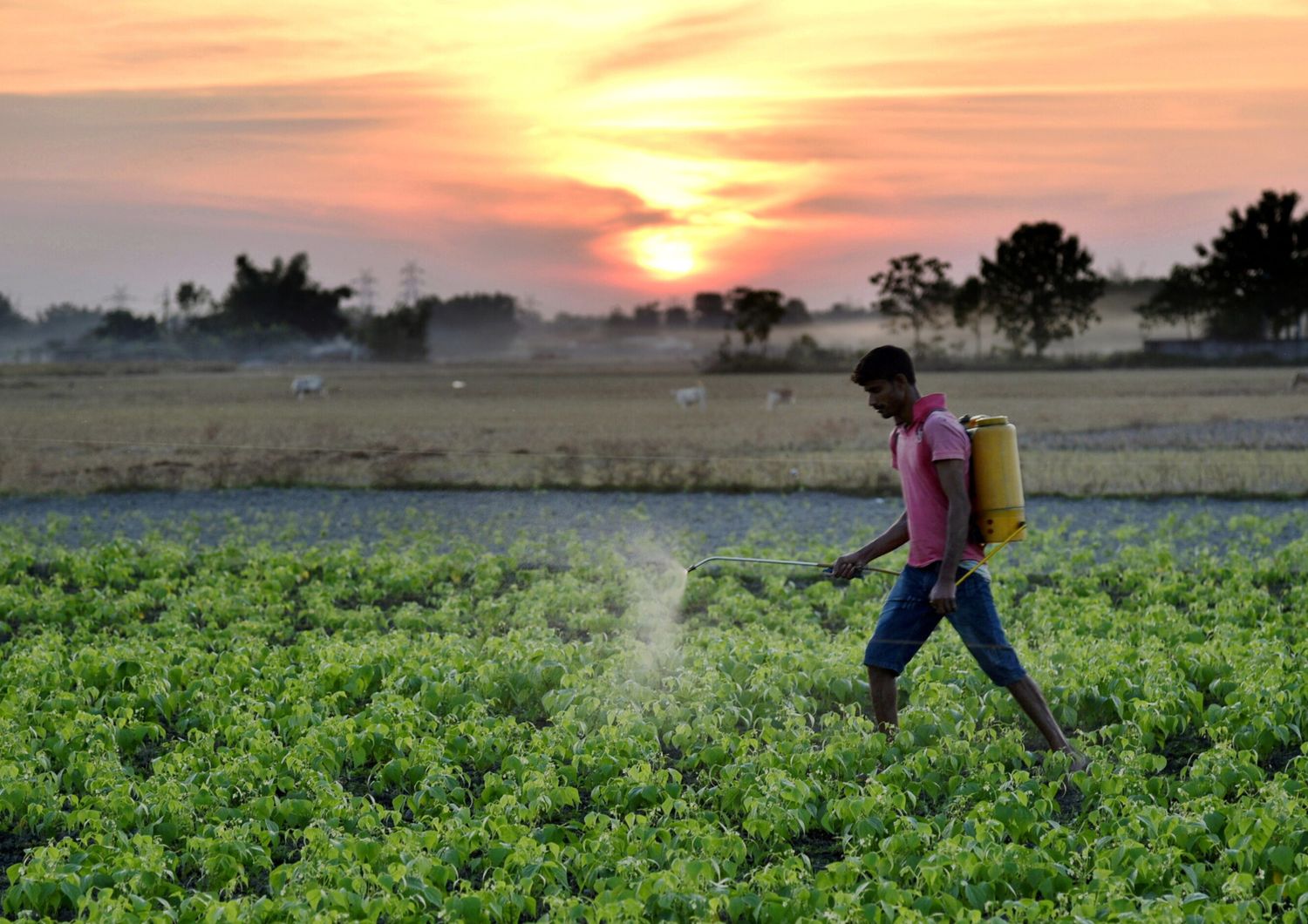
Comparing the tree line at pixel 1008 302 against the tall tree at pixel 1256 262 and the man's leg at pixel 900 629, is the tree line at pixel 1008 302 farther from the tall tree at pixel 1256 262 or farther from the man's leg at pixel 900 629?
the man's leg at pixel 900 629

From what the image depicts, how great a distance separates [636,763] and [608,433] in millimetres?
27888

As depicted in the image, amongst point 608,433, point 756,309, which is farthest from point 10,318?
point 608,433

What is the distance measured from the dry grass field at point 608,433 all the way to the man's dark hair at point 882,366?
13.1 m

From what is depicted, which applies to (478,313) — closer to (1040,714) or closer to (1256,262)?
(1256,262)

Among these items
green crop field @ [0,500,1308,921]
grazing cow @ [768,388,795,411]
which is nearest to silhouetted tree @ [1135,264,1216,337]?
grazing cow @ [768,388,795,411]

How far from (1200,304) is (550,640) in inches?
→ 3793

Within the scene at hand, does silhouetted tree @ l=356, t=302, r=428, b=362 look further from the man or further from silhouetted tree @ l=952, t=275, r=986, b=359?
the man

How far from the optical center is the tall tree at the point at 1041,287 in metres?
103

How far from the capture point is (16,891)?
18.0ft

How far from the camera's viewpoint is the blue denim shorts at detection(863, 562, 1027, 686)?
22.6ft

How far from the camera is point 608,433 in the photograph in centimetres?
3478

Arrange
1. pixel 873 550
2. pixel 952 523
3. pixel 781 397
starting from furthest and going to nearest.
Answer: pixel 781 397
pixel 873 550
pixel 952 523

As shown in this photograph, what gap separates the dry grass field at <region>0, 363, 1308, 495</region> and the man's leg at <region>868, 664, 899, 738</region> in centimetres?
1273

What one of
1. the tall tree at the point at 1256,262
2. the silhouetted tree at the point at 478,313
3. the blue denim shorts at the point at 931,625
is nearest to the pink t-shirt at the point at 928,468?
the blue denim shorts at the point at 931,625
